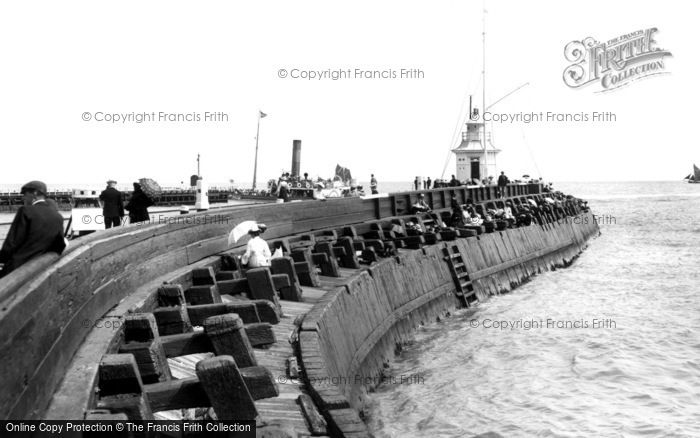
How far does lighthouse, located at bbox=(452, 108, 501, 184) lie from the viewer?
192 feet

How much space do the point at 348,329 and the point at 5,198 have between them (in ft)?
130

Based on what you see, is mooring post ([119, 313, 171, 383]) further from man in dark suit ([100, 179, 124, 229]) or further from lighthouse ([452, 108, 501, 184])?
lighthouse ([452, 108, 501, 184])

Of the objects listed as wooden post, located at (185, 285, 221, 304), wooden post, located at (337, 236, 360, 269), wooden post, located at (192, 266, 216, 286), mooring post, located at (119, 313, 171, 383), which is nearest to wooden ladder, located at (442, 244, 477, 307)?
wooden post, located at (337, 236, 360, 269)

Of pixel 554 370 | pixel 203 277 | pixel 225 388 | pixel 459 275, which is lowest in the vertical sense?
pixel 554 370

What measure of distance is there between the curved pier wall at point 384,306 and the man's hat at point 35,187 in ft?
10.2

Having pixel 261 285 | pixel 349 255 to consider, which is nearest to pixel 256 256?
pixel 261 285

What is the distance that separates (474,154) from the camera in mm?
59031

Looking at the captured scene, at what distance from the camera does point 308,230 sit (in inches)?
745

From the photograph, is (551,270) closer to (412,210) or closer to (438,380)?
(412,210)

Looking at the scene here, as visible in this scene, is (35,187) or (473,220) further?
(473,220)

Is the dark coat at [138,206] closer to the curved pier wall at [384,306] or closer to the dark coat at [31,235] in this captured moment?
the curved pier wall at [384,306]

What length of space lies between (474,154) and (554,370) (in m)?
45.2

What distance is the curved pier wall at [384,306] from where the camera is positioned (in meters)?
8.41

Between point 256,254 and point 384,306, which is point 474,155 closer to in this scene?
point 384,306
